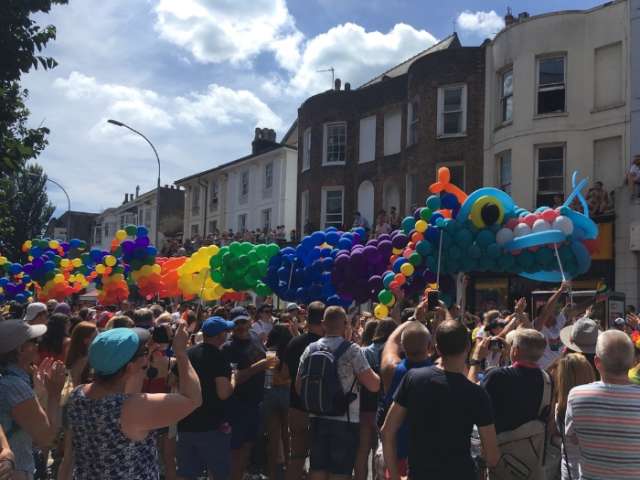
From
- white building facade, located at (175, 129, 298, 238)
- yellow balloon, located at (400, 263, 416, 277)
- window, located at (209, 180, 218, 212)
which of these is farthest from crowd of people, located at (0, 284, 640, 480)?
window, located at (209, 180, 218, 212)

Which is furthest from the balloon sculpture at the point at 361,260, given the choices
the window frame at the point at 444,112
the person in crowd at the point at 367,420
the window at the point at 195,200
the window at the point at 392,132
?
the window at the point at 195,200

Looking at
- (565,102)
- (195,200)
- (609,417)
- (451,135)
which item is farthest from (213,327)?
(195,200)

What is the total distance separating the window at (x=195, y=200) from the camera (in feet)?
129

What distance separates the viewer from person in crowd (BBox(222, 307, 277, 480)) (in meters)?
5.96

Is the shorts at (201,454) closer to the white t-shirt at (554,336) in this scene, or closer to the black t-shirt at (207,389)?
the black t-shirt at (207,389)

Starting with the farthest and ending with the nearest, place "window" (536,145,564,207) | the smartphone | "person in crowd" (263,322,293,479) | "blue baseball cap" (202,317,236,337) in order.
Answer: "window" (536,145,564,207), "person in crowd" (263,322,293,479), the smartphone, "blue baseball cap" (202,317,236,337)

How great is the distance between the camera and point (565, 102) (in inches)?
677

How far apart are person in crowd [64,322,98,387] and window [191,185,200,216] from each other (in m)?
34.3

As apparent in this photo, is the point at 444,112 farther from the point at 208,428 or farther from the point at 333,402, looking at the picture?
the point at 208,428

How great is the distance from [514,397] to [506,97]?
1601 centimetres

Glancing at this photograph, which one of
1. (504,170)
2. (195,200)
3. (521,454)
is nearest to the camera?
(521,454)

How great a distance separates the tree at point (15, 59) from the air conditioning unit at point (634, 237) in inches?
510

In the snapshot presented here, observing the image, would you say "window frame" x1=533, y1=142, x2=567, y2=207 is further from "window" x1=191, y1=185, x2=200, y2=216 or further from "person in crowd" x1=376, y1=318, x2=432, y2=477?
"window" x1=191, y1=185, x2=200, y2=216

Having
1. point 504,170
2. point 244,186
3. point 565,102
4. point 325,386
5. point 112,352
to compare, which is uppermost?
point 565,102
